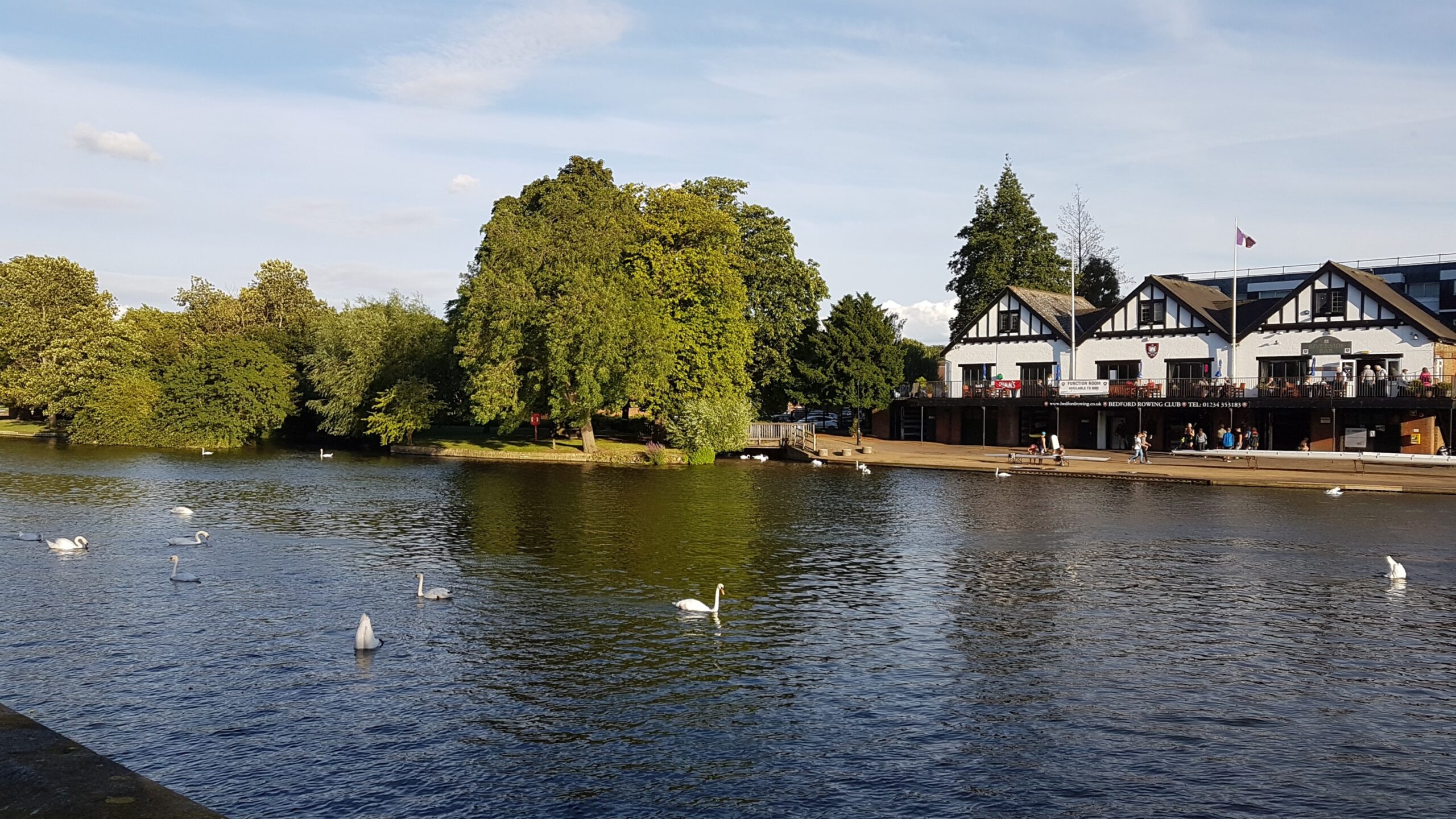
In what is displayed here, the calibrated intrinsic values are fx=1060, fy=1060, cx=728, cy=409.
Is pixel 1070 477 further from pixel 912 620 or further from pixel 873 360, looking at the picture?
pixel 912 620

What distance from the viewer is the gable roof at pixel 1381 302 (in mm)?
60750

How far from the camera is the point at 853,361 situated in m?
78.3

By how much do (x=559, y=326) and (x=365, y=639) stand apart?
146 ft

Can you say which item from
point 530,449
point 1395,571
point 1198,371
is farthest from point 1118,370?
point 1395,571

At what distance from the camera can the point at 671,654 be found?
2119cm

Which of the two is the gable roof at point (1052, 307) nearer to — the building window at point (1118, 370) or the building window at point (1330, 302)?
the building window at point (1118, 370)

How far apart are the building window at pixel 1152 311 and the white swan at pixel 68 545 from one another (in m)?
63.3

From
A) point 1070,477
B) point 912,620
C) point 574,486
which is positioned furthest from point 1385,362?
point 912,620

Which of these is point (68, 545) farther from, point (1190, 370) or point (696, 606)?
point (1190, 370)

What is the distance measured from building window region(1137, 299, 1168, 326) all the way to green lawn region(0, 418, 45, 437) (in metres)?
89.7

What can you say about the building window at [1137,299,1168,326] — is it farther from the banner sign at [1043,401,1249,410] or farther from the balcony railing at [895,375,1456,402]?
the banner sign at [1043,401,1249,410]

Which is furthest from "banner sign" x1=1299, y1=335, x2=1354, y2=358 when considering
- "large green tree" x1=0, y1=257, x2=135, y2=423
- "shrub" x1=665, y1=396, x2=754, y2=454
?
"large green tree" x1=0, y1=257, x2=135, y2=423

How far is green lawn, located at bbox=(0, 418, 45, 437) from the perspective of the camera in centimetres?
9212

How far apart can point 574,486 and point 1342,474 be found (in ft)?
129
